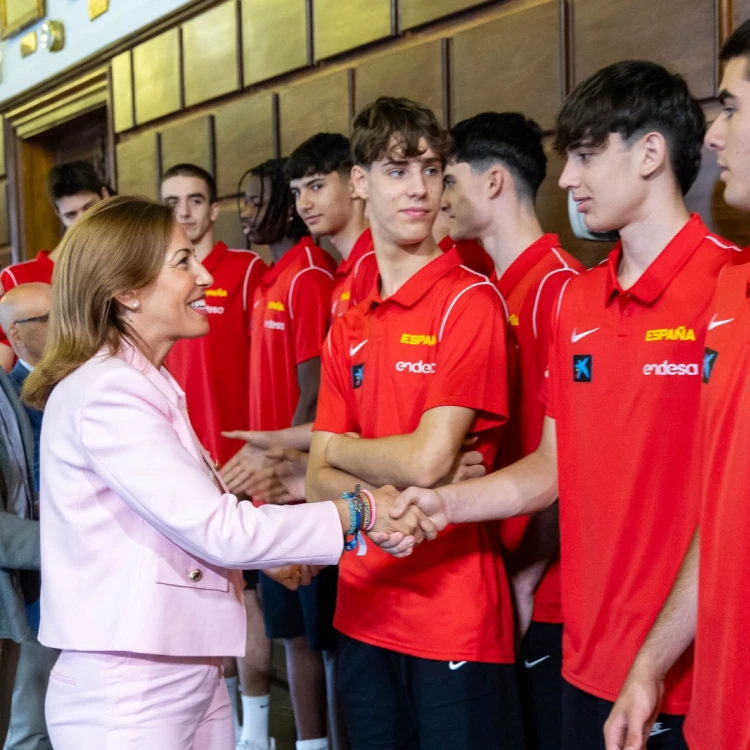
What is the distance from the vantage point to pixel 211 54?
5.37 meters

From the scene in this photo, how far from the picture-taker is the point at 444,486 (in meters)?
1.99

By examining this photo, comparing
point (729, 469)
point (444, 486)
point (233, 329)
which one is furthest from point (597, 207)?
point (233, 329)

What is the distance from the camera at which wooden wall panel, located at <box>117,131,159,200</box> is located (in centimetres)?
595

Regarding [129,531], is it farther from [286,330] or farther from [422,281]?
[286,330]

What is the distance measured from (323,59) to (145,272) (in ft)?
10.1

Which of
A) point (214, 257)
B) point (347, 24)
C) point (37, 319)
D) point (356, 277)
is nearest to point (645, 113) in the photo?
point (356, 277)

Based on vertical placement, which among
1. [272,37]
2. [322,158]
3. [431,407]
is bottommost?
[431,407]

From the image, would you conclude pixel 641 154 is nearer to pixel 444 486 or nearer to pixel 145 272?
pixel 444 486

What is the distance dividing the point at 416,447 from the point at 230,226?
359 cm

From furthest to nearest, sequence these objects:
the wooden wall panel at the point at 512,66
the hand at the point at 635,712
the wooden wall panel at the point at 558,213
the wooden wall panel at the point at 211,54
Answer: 1. the wooden wall panel at the point at 211,54
2. the wooden wall panel at the point at 512,66
3. the wooden wall panel at the point at 558,213
4. the hand at the point at 635,712

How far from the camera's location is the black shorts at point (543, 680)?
2.29 meters

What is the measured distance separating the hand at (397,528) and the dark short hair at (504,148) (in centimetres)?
116

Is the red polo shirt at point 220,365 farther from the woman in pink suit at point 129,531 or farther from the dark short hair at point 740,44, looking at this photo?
the dark short hair at point 740,44

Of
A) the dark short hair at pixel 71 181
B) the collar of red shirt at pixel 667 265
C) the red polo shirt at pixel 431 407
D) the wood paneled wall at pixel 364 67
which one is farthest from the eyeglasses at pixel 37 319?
the collar of red shirt at pixel 667 265
